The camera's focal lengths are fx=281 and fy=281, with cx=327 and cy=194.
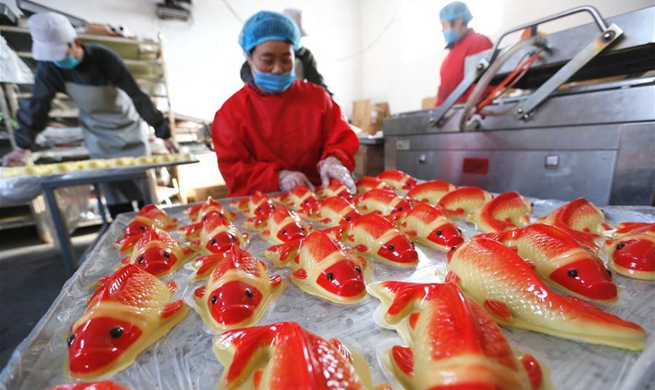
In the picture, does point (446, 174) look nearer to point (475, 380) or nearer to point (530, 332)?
point (530, 332)

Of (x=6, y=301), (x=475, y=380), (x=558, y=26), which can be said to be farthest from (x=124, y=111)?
(x=558, y=26)

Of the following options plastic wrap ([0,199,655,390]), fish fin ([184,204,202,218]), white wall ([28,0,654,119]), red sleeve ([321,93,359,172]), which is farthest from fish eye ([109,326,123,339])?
white wall ([28,0,654,119])

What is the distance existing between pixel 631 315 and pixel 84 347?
0.90m

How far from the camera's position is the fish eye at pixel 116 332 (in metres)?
0.44

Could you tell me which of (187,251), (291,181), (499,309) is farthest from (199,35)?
(499,309)

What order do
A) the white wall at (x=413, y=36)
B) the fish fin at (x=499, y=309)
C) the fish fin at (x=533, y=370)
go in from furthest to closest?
Answer: 1. the white wall at (x=413, y=36)
2. the fish fin at (x=499, y=309)
3. the fish fin at (x=533, y=370)

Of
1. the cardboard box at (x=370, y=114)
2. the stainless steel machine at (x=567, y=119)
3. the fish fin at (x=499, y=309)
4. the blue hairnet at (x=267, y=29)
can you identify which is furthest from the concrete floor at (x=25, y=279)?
the cardboard box at (x=370, y=114)

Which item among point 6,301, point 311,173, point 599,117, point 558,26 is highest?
point 558,26

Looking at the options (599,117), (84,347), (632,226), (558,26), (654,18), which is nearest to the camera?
(84,347)

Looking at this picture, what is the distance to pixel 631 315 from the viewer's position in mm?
499

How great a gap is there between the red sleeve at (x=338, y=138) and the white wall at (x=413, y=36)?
325cm

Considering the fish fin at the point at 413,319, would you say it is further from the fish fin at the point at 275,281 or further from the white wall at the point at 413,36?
the white wall at the point at 413,36

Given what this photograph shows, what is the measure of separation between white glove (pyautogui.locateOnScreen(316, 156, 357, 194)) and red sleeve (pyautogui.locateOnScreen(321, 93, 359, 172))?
0.06m

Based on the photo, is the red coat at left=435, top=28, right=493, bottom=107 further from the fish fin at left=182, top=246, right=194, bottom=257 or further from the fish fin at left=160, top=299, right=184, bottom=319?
the fish fin at left=160, top=299, right=184, bottom=319
